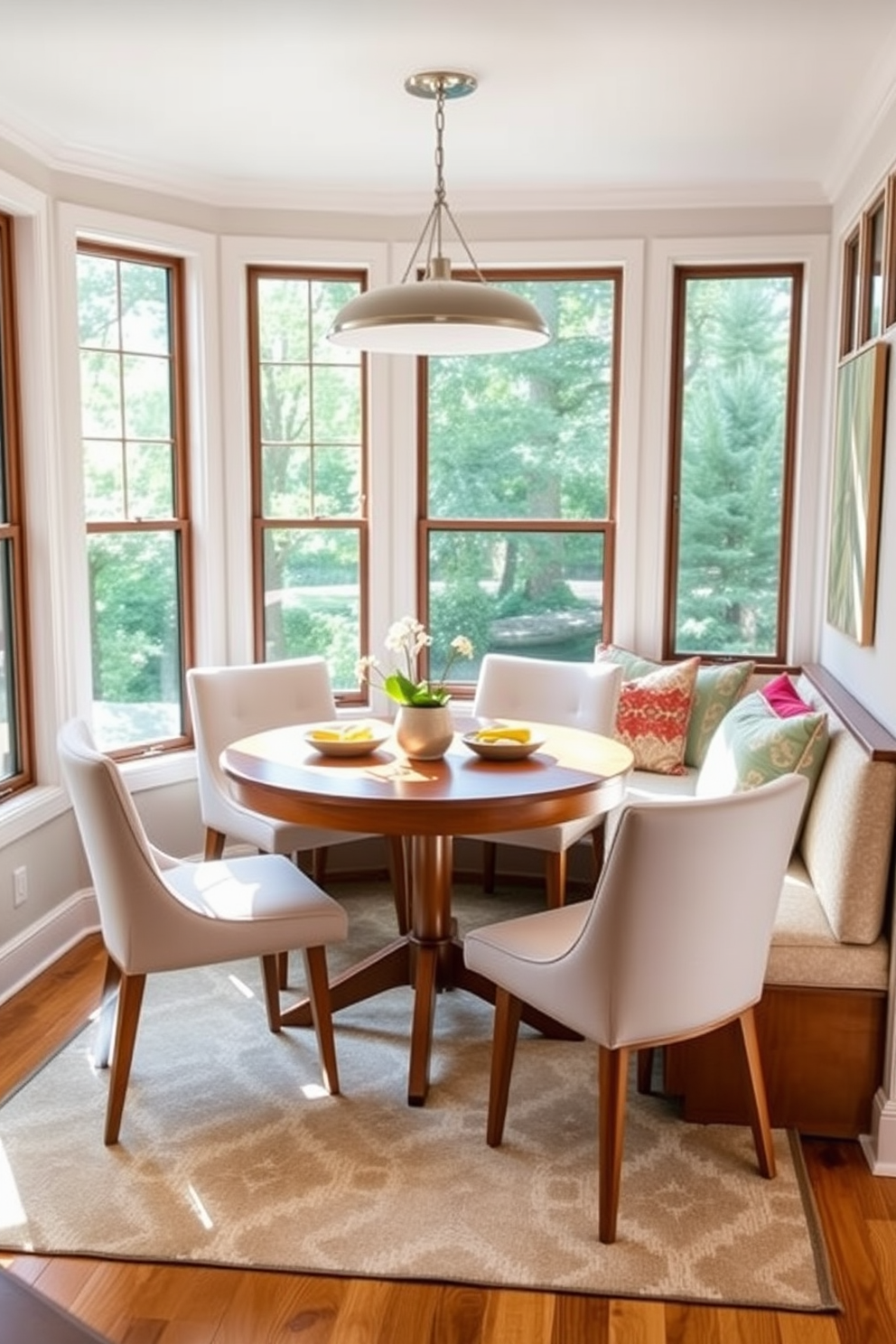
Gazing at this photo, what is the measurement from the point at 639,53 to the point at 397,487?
6.30 feet

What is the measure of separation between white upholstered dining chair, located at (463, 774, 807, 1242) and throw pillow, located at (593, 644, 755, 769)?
1.73 metres

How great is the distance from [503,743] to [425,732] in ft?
0.66

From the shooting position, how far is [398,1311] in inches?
87.2

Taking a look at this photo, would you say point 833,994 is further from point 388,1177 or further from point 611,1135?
point 388,1177

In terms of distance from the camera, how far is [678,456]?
4.51 m

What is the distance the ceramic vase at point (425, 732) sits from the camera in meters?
3.11

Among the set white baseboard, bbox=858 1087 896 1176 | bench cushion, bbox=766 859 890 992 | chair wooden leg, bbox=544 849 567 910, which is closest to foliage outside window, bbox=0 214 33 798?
chair wooden leg, bbox=544 849 567 910

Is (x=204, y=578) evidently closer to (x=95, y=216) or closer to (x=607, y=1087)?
(x=95, y=216)

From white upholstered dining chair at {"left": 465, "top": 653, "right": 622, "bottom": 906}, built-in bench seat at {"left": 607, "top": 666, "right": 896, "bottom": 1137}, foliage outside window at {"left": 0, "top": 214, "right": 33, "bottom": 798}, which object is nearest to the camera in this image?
built-in bench seat at {"left": 607, "top": 666, "right": 896, "bottom": 1137}

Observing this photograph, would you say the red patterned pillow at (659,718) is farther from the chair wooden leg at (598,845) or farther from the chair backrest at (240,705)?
the chair backrest at (240,705)

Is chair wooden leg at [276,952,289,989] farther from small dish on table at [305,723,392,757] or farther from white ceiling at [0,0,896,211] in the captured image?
white ceiling at [0,0,896,211]

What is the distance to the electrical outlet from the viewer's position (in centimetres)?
363

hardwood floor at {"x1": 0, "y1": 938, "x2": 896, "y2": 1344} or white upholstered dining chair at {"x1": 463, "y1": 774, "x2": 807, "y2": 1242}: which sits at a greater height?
white upholstered dining chair at {"x1": 463, "y1": 774, "x2": 807, "y2": 1242}

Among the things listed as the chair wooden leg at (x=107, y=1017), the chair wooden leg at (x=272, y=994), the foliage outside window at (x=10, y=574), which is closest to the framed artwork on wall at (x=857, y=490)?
the chair wooden leg at (x=272, y=994)
